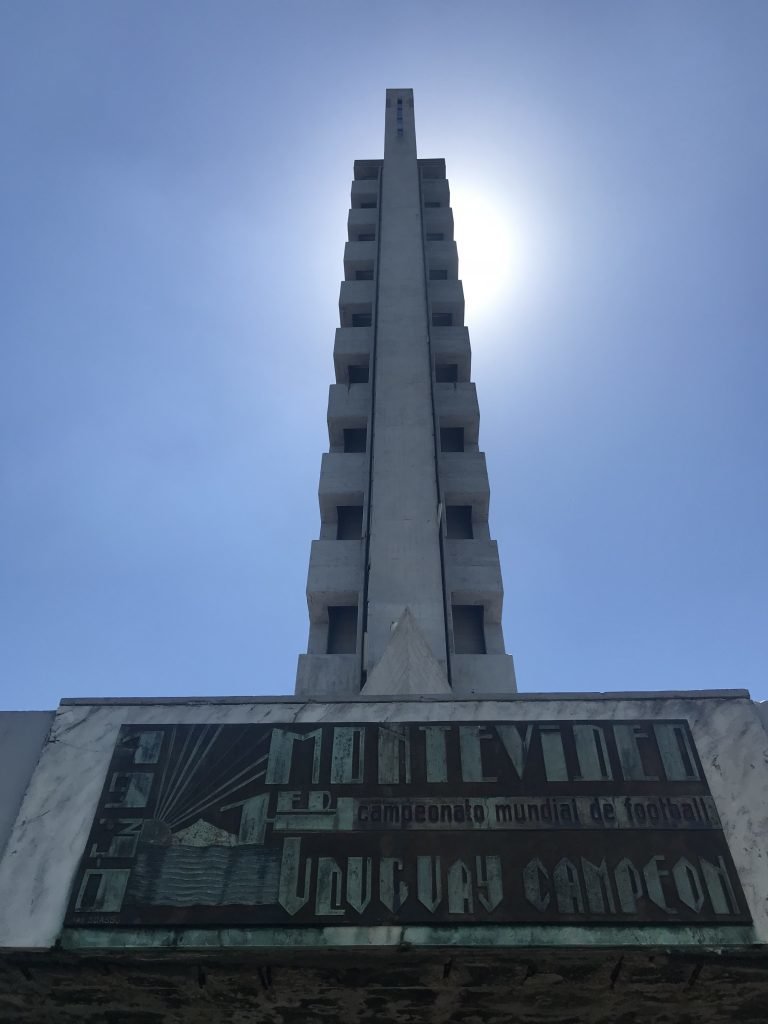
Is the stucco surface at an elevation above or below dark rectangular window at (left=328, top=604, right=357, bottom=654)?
below

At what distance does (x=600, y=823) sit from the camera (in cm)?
904

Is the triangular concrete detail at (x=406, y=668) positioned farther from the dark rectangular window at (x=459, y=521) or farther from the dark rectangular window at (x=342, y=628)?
the dark rectangular window at (x=459, y=521)

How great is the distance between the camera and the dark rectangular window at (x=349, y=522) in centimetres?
1988

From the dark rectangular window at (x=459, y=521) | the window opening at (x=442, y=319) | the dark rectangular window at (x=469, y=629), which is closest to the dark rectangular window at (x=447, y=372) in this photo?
the window opening at (x=442, y=319)

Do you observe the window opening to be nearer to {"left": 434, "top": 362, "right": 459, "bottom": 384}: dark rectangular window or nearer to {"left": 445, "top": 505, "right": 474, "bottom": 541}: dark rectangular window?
{"left": 434, "top": 362, "right": 459, "bottom": 384}: dark rectangular window

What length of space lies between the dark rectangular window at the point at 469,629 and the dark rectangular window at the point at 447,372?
7.58 m

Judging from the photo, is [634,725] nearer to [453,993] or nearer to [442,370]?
[453,993]

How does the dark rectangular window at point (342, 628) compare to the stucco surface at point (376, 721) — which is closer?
the stucco surface at point (376, 721)

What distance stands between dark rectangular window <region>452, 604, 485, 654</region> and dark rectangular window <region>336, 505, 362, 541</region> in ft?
10.0

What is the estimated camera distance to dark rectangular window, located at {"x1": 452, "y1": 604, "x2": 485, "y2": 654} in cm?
1836

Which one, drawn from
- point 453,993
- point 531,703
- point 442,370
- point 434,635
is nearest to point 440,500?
point 434,635

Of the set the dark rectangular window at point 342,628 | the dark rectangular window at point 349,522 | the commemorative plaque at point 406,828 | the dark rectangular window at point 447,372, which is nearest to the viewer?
the commemorative plaque at point 406,828

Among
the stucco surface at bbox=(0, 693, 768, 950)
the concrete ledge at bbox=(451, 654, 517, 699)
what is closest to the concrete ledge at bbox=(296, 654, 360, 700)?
the concrete ledge at bbox=(451, 654, 517, 699)

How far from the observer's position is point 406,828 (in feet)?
29.6
